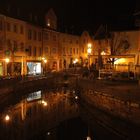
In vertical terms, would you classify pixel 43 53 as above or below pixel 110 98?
above

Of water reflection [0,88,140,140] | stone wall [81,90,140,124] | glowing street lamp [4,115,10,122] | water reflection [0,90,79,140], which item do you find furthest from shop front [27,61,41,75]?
glowing street lamp [4,115,10,122]

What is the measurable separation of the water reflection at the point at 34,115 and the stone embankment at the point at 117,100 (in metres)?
2.50

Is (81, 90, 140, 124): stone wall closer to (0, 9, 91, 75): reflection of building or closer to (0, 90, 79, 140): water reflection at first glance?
(0, 90, 79, 140): water reflection

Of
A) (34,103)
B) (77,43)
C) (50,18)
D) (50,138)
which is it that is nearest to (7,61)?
(34,103)

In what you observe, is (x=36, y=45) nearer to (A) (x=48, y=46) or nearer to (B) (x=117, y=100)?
(A) (x=48, y=46)

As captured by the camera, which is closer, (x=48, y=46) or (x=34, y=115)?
(x=34, y=115)

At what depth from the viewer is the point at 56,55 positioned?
67750 millimetres

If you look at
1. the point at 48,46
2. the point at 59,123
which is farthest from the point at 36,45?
the point at 59,123

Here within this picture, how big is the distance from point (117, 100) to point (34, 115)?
26.6 ft

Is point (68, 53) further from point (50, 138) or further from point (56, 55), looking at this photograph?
point (50, 138)

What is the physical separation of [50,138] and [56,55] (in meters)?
47.9

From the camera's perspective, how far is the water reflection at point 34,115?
21.6 metres

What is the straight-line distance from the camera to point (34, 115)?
27.4 metres

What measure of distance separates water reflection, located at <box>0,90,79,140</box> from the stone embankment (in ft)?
8.20
